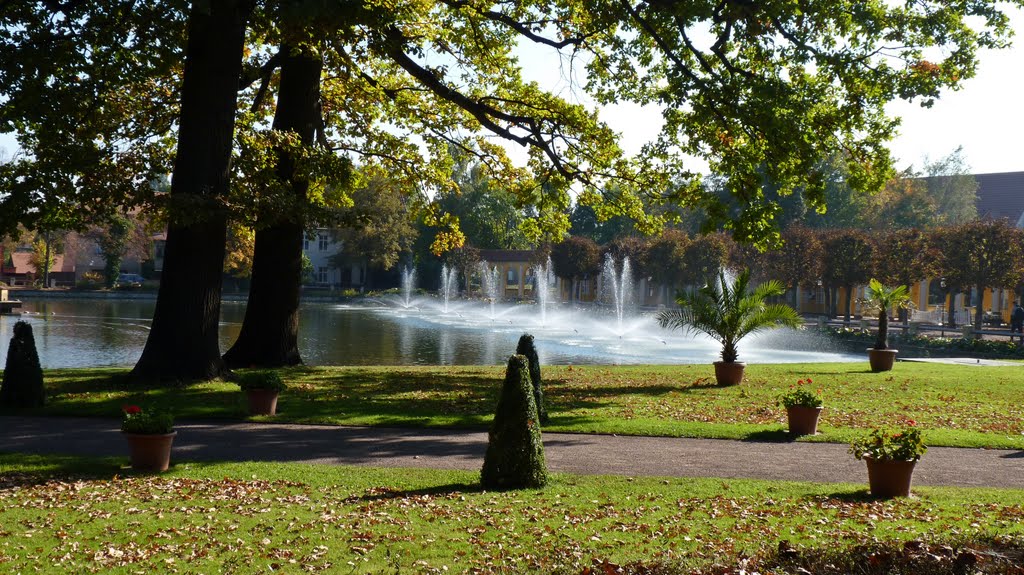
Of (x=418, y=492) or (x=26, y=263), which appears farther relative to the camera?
(x=26, y=263)

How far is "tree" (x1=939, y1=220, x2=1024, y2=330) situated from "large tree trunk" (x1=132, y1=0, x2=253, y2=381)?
3511cm

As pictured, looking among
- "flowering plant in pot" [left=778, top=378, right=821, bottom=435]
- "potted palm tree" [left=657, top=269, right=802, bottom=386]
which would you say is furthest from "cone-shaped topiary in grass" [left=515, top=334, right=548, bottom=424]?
"potted palm tree" [left=657, top=269, right=802, bottom=386]

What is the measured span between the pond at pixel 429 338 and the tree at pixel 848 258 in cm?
842

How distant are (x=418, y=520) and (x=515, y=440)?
150 cm

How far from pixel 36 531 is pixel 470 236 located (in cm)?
7887

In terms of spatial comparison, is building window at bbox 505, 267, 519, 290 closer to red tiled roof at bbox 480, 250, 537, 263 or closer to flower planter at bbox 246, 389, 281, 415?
red tiled roof at bbox 480, 250, 537, 263

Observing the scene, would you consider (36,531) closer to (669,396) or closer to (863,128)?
(669,396)

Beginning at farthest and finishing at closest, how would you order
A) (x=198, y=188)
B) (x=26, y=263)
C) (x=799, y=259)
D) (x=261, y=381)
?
1. (x=26, y=263)
2. (x=799, y=259)
3. (x=198, y=188)
4. (x=261, y=381)

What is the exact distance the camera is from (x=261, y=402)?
45.0 feet

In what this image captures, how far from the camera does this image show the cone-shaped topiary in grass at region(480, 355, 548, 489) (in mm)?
8820

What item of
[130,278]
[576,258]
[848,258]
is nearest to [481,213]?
[576,258]

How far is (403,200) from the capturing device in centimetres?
7775

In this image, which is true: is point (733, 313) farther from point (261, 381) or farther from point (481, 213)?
point (481, 213)

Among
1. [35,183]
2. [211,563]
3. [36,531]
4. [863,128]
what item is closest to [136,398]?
[35,183]
